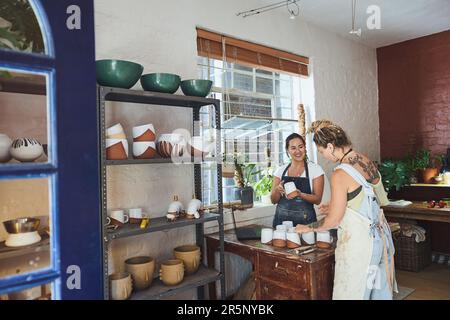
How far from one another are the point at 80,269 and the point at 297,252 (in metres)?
1.30

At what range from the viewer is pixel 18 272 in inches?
56.9

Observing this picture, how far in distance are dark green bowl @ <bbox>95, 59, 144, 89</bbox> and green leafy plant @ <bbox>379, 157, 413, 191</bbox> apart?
3.55 m

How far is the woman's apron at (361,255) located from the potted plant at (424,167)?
8.90 feet

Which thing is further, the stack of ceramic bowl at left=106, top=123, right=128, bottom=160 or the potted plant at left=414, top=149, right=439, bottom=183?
the potted plant at left=414, top=149, right=439, bottom=183

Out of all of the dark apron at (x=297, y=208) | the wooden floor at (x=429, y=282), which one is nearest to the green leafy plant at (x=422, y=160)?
the wooden floor at (x=429, y=282)

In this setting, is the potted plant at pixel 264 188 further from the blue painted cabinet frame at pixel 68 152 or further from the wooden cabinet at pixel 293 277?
the blue painted cabinet frame at pixel 68 152

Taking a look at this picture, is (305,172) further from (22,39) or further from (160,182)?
(22,39)

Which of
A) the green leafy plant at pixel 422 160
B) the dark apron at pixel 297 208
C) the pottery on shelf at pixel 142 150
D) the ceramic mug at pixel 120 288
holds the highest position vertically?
the pottery on shelf at pixel 142 150

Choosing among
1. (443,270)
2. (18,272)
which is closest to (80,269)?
(18,272)

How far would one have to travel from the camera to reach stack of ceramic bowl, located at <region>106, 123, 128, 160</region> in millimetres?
2059

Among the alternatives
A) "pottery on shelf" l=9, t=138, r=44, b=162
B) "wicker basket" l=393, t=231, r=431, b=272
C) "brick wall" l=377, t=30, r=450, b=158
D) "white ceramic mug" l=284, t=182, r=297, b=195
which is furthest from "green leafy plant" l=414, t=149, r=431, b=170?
"pottery on shelf" l=9, t=138, r=44, b=162

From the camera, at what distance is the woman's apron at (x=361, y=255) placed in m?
2.10

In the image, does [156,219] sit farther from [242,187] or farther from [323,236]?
[323,236]

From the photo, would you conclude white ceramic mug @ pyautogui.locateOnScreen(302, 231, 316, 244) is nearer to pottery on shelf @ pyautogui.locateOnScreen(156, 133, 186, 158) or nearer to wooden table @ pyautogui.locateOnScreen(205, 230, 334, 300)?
wooden table @ pyautogui.locateOnScreen(205, 230, 334, 300)
